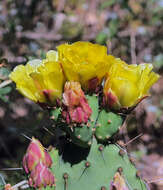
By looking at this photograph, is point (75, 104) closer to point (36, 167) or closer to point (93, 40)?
point (36, 167)

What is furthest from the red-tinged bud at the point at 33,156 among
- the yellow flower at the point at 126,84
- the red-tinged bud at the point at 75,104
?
the yellow flower at the point at 126,84

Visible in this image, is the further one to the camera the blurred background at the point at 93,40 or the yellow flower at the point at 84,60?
the blurred background at the point at 93,40

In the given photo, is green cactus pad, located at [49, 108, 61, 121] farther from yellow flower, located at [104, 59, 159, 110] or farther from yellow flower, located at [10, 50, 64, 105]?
yellow flower, located at [104, 59, 159, 110]

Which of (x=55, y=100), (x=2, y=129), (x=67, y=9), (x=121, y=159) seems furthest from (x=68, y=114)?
(x=67, y=9)

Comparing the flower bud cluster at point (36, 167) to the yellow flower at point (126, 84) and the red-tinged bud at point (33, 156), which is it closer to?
the red-tinged bud at point (33, 156)

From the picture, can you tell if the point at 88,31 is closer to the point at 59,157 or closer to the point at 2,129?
the point at 2,129

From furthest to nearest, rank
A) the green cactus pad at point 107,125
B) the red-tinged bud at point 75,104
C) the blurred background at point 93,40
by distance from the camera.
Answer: the blurred background at point 93,40, the green cactus pad at point 107,125, the red-tinged bud at point 75,104

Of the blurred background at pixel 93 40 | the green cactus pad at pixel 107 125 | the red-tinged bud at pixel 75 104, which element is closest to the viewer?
the red-tinged bud at pixel 75 104

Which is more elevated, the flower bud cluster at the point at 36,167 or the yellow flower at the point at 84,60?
the yellow flower at the point at 84,60
